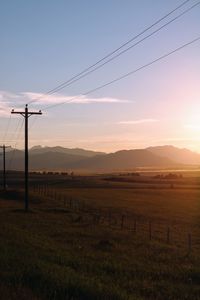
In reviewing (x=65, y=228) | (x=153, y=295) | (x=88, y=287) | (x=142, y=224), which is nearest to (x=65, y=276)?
(x=88, y=287)

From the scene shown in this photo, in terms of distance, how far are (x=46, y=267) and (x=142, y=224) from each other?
28.1 m

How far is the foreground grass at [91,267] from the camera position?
15.3 m

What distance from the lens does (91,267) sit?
66.9 feet

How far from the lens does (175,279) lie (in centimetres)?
1962

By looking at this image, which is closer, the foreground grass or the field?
the foreground grass

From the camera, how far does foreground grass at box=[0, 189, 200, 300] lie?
1531 cm

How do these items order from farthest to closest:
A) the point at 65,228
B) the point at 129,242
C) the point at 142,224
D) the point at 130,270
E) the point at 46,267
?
the point at 142,224
the point at 65,228
the point at 129,242
the point at 130,270
the point at 46,267

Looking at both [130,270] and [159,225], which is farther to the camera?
[159,225]

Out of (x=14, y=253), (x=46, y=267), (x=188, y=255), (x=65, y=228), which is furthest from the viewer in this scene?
(x=65, y=228)

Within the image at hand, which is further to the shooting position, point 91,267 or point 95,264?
point 95,264

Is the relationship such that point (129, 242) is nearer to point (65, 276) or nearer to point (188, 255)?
point (188, 255)

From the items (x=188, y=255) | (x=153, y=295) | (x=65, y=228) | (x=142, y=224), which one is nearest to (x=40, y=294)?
(x=153, y=295)

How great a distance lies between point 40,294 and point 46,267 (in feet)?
13.7

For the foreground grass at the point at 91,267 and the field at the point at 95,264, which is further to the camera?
the field at the point at 95,264
